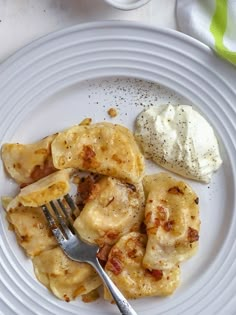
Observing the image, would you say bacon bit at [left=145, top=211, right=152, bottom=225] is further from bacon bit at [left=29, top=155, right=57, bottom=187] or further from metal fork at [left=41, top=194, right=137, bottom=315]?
bacon bit at [left=29, top=155, right=57, bottom=187]

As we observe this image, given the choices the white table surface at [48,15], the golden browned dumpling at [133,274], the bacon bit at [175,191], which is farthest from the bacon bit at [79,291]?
the white table surface at [48,15]

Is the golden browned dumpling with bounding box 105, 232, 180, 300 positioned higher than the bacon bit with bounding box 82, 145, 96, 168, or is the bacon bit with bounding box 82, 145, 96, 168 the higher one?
the bacon bit with bounding box 82, 145, 96, 168

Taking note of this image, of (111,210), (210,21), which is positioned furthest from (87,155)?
(210,21)

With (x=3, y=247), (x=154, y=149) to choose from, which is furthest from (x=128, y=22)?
(x=3, y=247)

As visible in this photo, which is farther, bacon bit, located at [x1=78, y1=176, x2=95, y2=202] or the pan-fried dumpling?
bacon bit, located at [x1=78, y1=176, x2=95, y2=202]

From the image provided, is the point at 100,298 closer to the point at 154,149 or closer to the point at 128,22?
the point at 154,149

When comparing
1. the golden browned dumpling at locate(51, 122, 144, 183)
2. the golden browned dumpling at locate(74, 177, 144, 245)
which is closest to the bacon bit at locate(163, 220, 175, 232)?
the golden browned dumpling at locate(74, 177, 144, 245)
